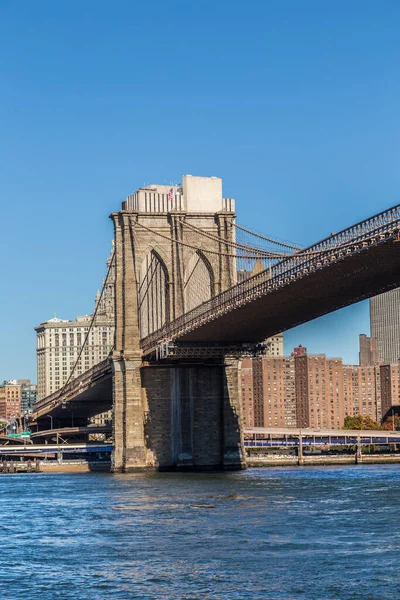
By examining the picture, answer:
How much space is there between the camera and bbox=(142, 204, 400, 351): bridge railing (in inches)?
1797

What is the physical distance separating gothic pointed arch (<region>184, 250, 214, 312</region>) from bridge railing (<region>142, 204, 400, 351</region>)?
359 cm

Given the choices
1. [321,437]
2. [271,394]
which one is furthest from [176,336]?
[271,394]

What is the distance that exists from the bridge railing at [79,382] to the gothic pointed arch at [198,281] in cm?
651

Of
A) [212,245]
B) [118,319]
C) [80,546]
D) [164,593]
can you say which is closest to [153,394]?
[118,319]

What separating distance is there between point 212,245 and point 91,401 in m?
30.6

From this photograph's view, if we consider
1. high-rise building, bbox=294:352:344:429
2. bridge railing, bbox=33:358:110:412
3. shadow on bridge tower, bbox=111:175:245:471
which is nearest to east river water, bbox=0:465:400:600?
shadow on bridge tower, bbox=111:175:245:471

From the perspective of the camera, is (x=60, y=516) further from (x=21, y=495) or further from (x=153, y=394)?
(x=153, y=394)

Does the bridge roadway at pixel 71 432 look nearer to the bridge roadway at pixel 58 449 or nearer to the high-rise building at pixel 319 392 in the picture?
the bridge roadway at pixel 58 449

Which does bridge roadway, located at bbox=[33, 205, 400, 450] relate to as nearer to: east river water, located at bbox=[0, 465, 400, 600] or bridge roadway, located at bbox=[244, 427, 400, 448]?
east river water, located at bbox=[0, 465, 400, 600]

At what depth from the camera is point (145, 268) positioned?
247 feet

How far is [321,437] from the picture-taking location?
139 metres

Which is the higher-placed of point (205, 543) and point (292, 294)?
point (292, 294)

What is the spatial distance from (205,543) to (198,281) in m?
41.3

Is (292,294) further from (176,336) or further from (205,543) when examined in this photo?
(205,543)
